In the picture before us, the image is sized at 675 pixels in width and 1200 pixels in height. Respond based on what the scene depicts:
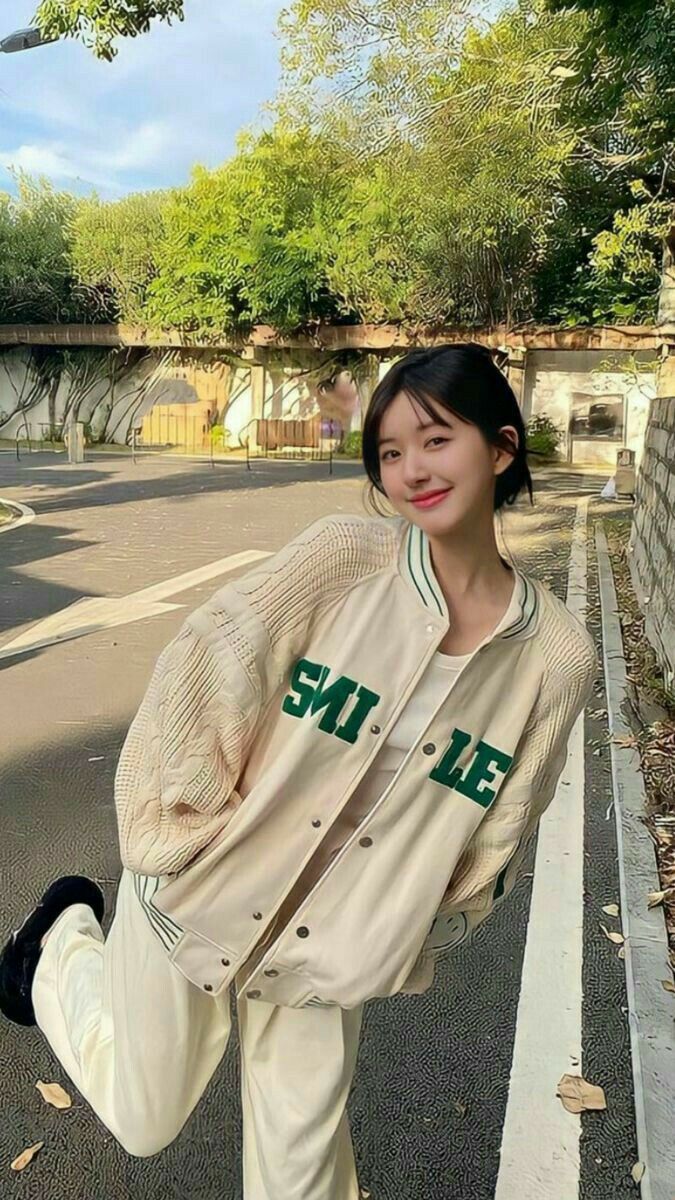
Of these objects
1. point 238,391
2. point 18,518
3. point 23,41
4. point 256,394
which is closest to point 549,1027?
point 23,41

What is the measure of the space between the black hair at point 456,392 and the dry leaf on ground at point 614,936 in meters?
2.13

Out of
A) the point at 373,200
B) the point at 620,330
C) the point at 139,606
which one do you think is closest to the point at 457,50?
the point at 373,200

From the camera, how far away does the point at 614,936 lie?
125 inches

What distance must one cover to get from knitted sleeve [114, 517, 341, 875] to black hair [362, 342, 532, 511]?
0.18 m

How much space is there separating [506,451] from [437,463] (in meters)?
0.14

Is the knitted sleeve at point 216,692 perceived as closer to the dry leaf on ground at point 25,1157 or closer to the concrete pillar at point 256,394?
the dry leaf on ground at point 25,1157

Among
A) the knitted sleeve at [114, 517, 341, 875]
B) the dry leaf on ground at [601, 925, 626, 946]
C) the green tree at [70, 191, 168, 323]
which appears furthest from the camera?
the green tree at [70, 191, 168, 323]

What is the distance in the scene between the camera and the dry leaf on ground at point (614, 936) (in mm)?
3145

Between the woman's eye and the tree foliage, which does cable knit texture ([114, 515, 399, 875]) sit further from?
the tree foliage

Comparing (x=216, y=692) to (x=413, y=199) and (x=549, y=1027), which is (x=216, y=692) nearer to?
(x=549, y=1027)

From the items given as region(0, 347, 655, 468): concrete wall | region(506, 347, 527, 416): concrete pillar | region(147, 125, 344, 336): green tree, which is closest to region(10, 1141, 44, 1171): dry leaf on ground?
region(0, 347, 655, 468): concrete wall

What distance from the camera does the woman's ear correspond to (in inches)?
59.2

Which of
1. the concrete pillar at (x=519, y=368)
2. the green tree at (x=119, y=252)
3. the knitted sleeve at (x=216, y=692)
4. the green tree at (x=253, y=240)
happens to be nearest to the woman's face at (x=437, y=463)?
the knitted sleeve at (x=216, y=692)

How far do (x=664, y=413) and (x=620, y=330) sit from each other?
53.0 feet
